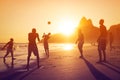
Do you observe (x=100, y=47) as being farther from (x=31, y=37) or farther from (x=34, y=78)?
(x=34, y=78)

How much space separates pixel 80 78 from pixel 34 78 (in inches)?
65.7

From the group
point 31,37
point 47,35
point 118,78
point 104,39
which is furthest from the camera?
point 47,35

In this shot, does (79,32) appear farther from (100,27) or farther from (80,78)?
(80,78)

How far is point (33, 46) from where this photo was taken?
46.1 ft

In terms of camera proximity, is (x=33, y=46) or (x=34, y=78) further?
(x=33, y=46)

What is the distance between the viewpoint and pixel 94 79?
30.5 feet

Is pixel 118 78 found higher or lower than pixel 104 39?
lower

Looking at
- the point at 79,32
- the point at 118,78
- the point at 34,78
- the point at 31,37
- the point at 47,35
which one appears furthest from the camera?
the point at 47,35

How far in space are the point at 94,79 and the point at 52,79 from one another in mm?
1436

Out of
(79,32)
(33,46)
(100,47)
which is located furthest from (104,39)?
(79,32)

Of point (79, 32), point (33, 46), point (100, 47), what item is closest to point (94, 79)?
point (33, 46)

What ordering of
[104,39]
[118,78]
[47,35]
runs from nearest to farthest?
[118,78] → [104,39] → [47,35]

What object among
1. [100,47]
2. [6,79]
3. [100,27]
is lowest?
[6,79]

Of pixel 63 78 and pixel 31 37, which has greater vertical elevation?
pixel 31 37
